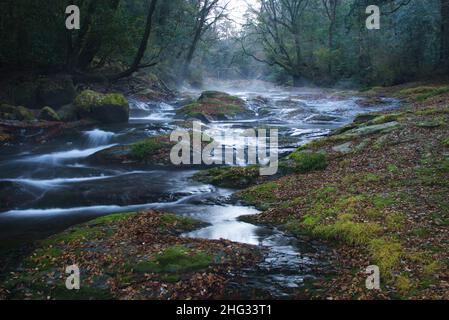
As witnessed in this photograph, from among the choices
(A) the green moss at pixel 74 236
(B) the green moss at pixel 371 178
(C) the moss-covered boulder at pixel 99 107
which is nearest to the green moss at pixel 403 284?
(B) the green moss at pixel 371 178

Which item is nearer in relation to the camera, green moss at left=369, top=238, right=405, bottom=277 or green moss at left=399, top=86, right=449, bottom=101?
green moss at left=369, top=238, right=405, bottom=277

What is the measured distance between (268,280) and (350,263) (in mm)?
1420

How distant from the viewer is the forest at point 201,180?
6.49 meters

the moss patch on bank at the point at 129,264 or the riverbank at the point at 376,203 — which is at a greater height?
the riverbank at the point at 376,203

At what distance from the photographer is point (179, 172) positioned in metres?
14.9

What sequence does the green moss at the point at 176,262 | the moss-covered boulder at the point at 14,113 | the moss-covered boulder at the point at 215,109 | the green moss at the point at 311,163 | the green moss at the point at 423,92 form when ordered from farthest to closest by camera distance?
the moss-covered boulder at the point at 215,109 < the green moss at the point at 423,92 < the moss-covered boulder at the point at 14,113 < the green moss at the point at 311,163 < the green moss at the point at 176,262

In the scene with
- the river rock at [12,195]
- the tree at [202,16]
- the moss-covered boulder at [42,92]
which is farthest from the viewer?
the tree at [202,16]

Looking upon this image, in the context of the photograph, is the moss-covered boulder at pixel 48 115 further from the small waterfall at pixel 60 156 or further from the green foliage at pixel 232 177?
the green foliage at pixel 232 177

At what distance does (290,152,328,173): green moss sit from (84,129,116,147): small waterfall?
9494 millimetres

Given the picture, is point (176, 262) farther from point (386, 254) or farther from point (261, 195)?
point (261, 195)

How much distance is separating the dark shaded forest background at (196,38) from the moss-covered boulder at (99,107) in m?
3.98

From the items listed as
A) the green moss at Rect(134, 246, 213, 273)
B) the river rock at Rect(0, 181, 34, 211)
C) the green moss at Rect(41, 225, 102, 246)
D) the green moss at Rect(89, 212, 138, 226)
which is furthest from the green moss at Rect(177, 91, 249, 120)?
the green moss at Rect(134, 246, 213, 273)

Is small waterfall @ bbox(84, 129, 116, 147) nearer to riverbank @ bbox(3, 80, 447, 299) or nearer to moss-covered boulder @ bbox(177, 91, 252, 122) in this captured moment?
riverbank @ bbox(3, 80, 447, 299)

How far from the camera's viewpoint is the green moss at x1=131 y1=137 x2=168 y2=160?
1630 cm
